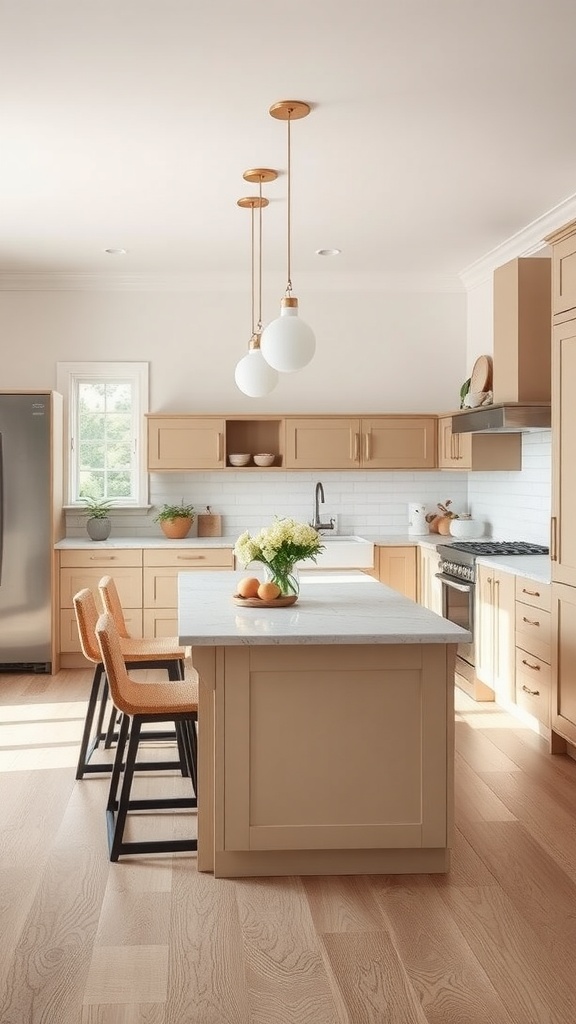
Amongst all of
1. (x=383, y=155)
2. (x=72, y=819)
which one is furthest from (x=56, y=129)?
(x=72, y=819)

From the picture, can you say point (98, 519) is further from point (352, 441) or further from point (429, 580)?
point (429, 580)

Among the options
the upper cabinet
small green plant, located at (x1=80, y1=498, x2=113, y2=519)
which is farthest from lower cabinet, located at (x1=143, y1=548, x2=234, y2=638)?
the upper cabinet

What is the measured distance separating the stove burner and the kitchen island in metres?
2.63

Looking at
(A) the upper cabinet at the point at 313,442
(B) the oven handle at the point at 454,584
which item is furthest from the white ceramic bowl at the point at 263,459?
(B) the oven handle at the point at 454,584

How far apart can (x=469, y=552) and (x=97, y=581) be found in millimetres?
2657

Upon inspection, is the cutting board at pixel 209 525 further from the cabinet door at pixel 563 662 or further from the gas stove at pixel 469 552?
the cabinet door at pixel 563 662

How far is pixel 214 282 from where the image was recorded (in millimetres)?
7473

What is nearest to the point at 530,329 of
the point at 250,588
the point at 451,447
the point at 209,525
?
the point at 451,447

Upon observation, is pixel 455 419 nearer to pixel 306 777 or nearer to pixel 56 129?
pixel 56 129

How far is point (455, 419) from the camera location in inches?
260

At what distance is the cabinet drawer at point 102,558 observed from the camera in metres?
Result: 6.90

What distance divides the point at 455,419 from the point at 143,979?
4.64 metres

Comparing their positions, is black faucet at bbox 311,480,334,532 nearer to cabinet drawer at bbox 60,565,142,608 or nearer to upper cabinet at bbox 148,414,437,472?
upper cabinet at bbox 148,414,437,472

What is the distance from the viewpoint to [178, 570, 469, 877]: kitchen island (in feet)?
10.9
